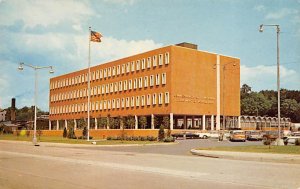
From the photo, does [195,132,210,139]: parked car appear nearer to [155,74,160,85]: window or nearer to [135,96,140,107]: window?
[155,74,160,85]: window

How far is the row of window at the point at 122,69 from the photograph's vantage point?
76912mm

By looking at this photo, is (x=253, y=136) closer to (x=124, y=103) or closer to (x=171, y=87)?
(x=171, y=87)

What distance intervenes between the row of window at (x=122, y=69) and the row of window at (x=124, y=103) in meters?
5.87

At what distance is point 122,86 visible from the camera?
3511 inches

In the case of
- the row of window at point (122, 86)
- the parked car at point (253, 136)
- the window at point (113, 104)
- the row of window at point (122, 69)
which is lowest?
the parked car at point (253, 136)

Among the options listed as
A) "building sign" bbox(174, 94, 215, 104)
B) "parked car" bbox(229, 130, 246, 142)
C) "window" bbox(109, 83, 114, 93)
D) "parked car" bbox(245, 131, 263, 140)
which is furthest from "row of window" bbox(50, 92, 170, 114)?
"parked car" bbox(229, 130, 246, 142)

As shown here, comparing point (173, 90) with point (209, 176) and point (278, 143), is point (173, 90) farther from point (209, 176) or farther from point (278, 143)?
point (209, 176)

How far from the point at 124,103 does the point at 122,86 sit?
13.5 ft

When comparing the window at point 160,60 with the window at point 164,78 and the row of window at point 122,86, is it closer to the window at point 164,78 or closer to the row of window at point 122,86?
the row of window at point 122,86

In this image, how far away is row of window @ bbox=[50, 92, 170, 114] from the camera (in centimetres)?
7662

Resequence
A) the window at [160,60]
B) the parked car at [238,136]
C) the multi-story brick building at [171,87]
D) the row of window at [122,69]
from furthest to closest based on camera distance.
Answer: the row of window at [122,69] → the window at [160,60] → the multi-story brick building at [171,87] → the parked car at [238,136]

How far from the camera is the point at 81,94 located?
104750mm

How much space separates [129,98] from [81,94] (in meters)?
22.9

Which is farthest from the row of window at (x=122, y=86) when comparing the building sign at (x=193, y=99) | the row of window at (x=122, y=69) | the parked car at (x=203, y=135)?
the parked car at (x=203, y=135)
